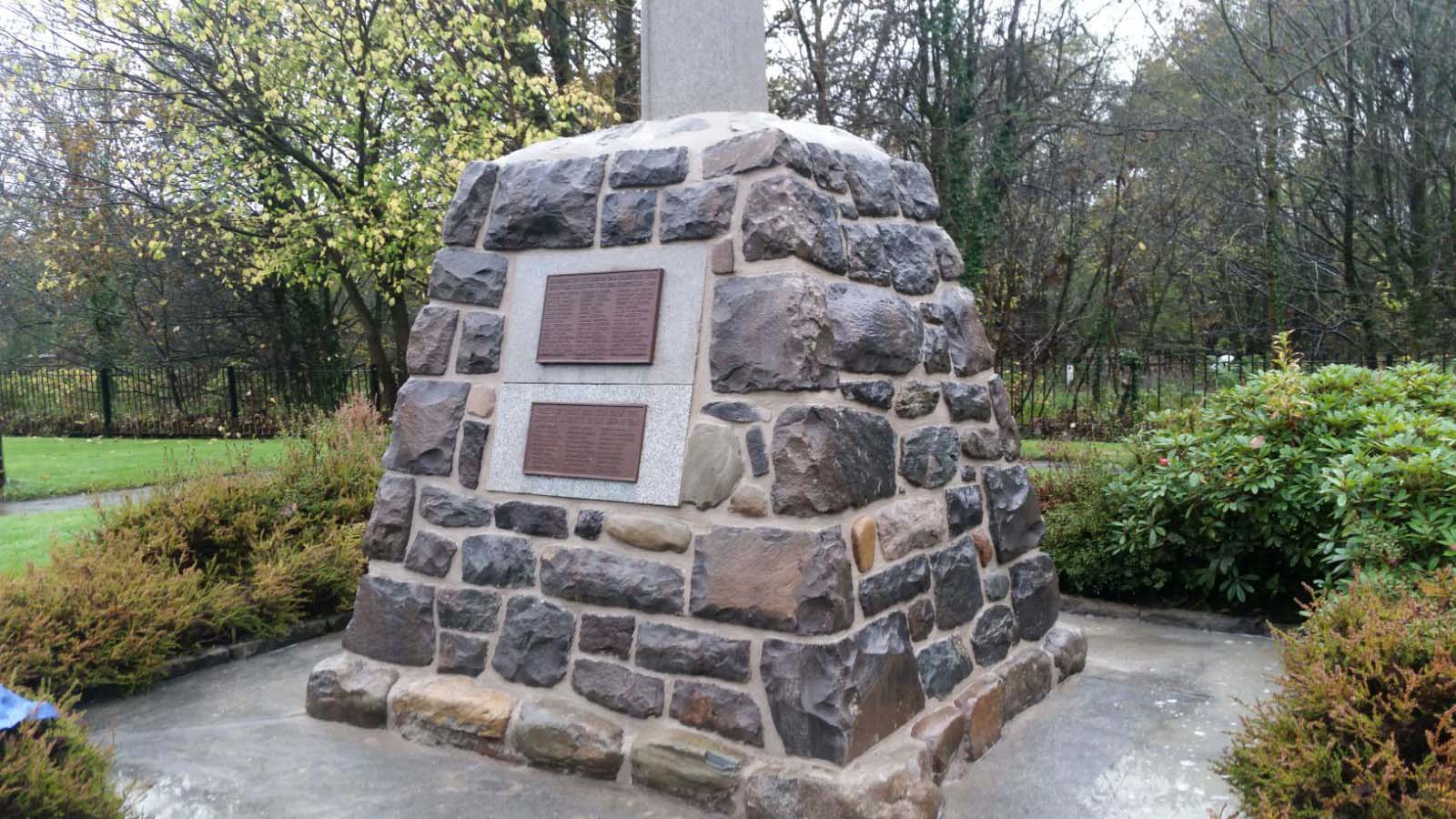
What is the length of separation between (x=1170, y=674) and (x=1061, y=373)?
30.6 feet

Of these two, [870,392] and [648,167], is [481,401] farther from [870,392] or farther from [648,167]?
[870,392]

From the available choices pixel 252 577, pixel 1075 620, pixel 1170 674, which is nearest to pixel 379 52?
pixel 252 577

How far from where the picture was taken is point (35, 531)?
7410 mm

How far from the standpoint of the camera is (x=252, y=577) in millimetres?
5422

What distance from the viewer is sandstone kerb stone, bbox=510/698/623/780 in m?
3.44

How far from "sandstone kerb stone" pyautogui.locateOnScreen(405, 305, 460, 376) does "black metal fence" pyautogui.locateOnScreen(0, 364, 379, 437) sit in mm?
11976

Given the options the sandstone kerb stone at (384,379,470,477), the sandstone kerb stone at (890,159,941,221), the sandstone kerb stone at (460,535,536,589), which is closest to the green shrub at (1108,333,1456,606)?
the sandstone kerb stone at (890,159,941,221)

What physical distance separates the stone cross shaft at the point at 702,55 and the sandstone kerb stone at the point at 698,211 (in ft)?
1.94

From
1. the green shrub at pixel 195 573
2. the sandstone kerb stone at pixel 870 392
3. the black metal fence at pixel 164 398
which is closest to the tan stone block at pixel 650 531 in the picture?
the sandstone kerb stone at pixel 870 392

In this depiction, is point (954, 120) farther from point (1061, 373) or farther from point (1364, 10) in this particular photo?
point (1364, 10)

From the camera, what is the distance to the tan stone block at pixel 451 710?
144 inches

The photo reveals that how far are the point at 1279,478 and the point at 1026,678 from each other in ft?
6.63

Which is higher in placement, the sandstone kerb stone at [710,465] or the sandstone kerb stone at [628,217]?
the sandstone kerb stone at [628,217]

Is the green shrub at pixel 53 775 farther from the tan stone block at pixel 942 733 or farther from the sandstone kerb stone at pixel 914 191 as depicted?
the sandstone kerb stone at pixel 914 191
